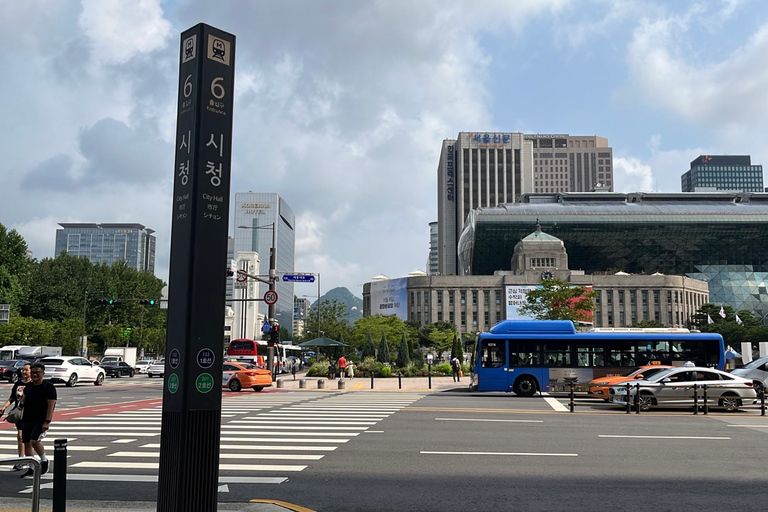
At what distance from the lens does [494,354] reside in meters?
30.8

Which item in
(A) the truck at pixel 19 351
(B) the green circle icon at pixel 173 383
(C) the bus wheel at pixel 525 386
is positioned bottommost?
(C) the bus wheel at pixel 525 386

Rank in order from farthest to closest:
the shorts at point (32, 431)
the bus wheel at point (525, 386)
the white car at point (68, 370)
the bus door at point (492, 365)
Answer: the white car at point (68, 370)
the bus door at point (492, 365)
the bus wheel at point (525, 386)
the shorts at point (32, 431)

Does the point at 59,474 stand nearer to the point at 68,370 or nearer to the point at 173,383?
the point at 173,383

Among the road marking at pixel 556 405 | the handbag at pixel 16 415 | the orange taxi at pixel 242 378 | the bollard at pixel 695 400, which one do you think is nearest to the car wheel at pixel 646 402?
the bollard at pixel 695 400

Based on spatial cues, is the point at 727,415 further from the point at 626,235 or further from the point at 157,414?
the point at 626,235

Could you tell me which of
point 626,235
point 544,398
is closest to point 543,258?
point 626,235

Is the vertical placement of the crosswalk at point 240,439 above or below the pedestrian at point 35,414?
below

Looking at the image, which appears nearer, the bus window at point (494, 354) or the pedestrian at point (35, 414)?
the pedestrian at point (35, 414)

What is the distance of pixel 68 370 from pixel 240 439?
25.9m

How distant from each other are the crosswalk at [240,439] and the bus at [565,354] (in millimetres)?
7738

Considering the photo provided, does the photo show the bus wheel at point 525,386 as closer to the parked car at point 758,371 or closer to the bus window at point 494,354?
the bus window at point 494,354

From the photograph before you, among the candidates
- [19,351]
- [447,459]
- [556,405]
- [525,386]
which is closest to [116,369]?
[19,351]

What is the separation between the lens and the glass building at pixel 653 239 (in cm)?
14062

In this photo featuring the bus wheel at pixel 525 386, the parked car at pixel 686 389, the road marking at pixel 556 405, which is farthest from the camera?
the bus wheel at pixel 525 386
